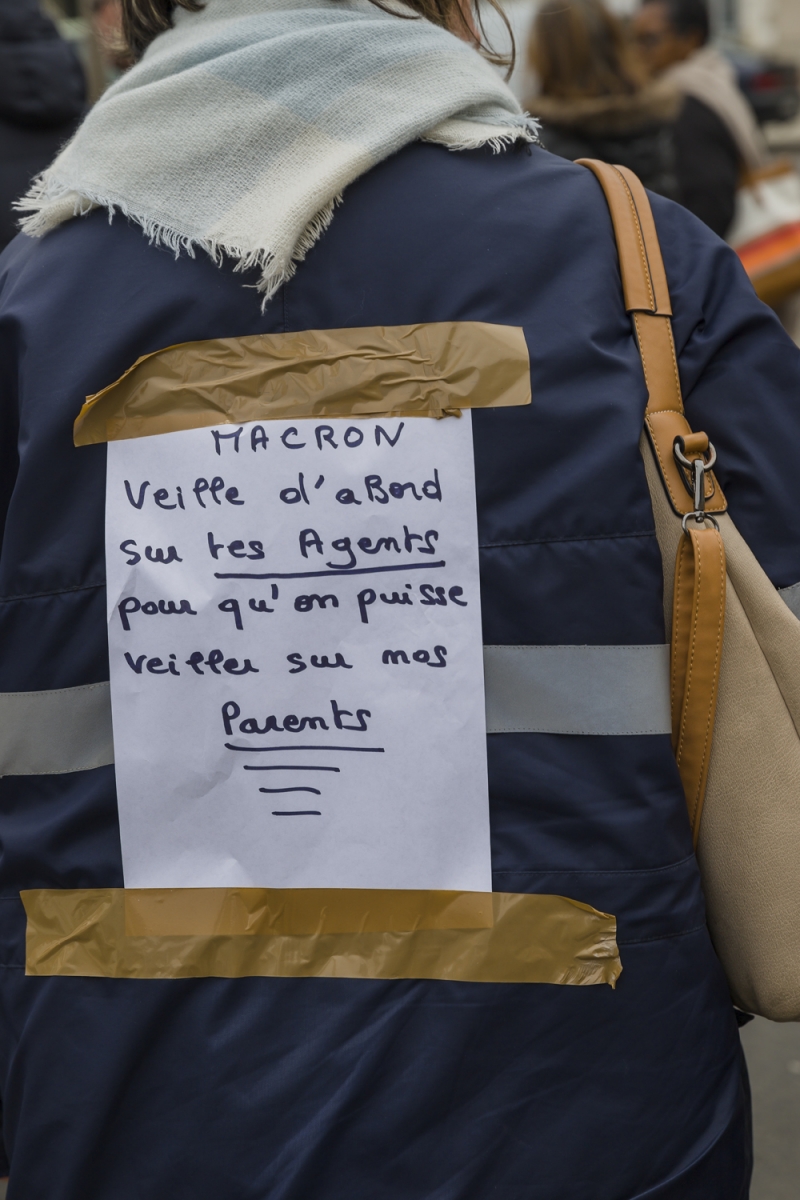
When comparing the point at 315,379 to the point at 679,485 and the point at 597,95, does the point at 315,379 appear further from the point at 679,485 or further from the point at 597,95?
the point at 597,95

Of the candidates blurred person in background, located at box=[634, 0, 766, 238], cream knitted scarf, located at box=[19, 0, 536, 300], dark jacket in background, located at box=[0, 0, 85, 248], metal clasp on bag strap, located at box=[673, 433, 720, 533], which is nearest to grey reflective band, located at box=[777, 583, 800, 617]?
metal clasp on bag strap, located at box=[673, 433, 720, 533]

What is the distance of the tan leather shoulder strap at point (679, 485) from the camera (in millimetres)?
1271

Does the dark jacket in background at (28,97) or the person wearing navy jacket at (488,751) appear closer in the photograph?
the person wearing navy jacket at (488,751)

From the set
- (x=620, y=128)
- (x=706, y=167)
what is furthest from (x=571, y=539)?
(x=706, y=167)

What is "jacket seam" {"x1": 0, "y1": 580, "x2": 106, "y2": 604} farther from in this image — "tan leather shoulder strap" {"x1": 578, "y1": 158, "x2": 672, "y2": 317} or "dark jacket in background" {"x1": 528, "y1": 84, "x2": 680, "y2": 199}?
"dark jacket in background" {"x1": 528, "y1": 84, "x2": 680, "y2": 199}

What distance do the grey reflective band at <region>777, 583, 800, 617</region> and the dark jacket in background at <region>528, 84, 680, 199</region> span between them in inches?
98.2

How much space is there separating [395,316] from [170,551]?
34cm

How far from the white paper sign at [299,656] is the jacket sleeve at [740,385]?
275 millimetres

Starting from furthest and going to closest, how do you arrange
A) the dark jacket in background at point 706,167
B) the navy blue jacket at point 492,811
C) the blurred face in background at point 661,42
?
the blurred face in background at point 661,42, the dark jacket in background at point 706,167, the navy blue jacket at point 492,811

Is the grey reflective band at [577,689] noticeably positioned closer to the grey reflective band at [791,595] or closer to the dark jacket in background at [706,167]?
the grey reflective band at [791,595]

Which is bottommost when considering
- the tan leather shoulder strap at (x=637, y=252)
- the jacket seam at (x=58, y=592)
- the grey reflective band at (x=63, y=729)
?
the grey reflective band at (x=63, y=729)

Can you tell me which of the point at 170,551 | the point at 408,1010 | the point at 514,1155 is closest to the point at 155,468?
the point at 170,551

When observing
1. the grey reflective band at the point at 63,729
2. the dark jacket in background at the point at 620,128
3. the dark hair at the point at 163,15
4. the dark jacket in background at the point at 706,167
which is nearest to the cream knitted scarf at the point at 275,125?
the dark hair at the point at 163,15

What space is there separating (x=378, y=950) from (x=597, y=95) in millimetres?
2968
